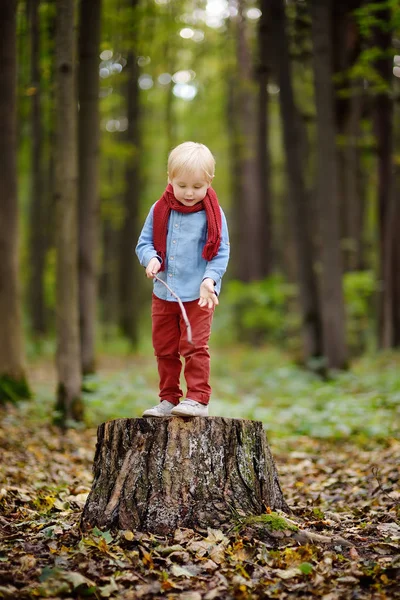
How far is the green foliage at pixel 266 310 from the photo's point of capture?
18.9m

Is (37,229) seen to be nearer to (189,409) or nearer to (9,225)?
(9,225)

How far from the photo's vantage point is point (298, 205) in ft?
43.0

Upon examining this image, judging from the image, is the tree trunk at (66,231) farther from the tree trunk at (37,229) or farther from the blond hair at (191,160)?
the tree trunk at (37,229)

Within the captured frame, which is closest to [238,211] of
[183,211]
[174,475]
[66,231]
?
[66,231]

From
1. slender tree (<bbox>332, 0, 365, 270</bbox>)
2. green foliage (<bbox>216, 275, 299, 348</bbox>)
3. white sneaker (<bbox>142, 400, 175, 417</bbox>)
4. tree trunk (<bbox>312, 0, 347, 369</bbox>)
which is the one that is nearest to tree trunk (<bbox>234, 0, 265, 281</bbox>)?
green foliage (<bbox>216, 275, 299, 348</bbox>)

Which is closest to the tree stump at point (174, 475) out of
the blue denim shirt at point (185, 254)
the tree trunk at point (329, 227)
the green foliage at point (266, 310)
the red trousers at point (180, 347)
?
the red trousers at point (180, 347)

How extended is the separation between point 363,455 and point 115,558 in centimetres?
400

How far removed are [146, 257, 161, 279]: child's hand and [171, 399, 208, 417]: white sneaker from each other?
91 centimetres

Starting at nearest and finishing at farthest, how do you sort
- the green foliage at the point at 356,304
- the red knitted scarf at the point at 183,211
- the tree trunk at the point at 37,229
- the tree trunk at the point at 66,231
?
1. the red knitted scarf at the point at 183,211
2. the tree trunk at the point at 66,231
3. the green foliage at the point at 356,304
4. the tree trunk at the point at 37,229

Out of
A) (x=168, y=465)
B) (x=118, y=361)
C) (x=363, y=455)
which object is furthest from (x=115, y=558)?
(x=118, y=361)

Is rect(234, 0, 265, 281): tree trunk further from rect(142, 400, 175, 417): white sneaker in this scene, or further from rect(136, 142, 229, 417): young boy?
rect(142, 400, 175, 417): white sneaker

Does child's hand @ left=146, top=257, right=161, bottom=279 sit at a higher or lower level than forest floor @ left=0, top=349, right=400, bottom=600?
higher

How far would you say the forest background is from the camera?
7891 mm

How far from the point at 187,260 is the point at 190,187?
1.71 feet
